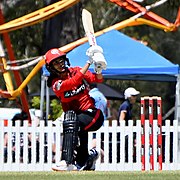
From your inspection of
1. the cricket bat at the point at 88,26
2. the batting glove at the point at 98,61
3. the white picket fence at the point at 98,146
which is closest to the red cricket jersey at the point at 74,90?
the batting glove at the point at 98,61

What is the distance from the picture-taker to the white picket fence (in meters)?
16.3

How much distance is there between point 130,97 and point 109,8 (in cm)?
2923

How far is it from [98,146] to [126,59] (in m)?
3.48

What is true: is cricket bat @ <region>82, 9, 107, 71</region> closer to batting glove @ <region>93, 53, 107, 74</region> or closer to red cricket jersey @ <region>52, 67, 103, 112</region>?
batting glove @ <region>93, 53, 107, 74</region>

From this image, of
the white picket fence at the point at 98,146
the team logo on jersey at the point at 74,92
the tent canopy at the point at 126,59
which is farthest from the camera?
the tent canopy at the point at 126,59

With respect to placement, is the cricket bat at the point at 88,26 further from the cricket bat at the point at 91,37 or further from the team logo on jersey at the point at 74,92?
the team logo on jersey at the point at 74,92

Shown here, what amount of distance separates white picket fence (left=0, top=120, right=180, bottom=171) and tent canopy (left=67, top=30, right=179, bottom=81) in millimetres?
2396

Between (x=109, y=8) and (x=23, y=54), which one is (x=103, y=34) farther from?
(x=109, y=8)

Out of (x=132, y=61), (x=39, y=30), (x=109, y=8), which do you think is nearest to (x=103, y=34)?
(x=132, y=61)

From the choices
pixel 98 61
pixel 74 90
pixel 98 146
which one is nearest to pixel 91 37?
pixel 98 61

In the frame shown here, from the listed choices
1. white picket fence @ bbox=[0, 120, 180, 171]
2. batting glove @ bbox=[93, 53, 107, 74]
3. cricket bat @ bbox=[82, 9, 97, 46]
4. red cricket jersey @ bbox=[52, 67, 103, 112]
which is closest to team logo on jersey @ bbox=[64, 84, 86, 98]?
red cricket jersey @ bbox=[52, 67, 103, 112]

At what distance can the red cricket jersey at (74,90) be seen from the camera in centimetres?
1169

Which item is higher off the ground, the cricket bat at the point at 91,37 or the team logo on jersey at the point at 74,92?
the cricket bat at the point at 91,37

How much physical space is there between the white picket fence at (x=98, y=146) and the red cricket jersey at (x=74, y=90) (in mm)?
4228
